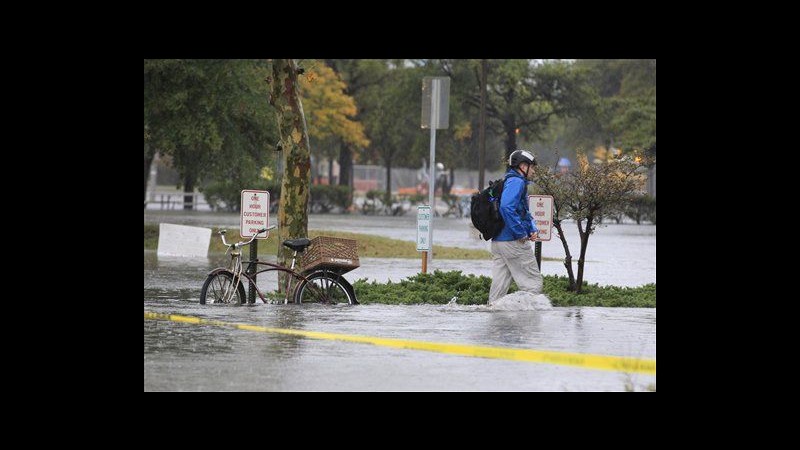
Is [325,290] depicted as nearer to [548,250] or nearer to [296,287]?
[296,287]

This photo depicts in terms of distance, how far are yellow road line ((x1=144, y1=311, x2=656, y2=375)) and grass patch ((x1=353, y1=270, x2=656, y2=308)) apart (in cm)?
397

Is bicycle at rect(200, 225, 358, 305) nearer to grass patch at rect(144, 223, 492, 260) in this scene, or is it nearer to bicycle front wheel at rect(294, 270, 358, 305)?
bicycle front wheel at rect(294, 270, 358, 305)

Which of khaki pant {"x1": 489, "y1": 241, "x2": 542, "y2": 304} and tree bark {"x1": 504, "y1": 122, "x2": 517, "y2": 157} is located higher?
tree bark {"x1": 504, "y1": 122, "x2": 517, "y2": 157}

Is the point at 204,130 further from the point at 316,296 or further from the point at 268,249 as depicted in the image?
the point at 316,296

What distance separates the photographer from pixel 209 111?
3148 centimetres

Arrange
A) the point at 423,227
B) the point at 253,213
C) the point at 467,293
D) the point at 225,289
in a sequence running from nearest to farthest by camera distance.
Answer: the point at 225,289
the point at 253,213
the point at 467,293
the point at 423,227

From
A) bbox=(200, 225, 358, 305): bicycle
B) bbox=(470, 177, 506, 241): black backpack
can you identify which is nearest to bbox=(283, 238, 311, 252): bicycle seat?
bbox=(200, 225, 358, 305): bicycle

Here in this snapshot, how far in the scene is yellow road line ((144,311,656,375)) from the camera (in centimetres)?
1056

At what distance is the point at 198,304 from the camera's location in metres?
15.2

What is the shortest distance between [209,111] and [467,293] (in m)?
16.4

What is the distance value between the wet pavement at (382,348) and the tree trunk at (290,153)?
7.27 ft

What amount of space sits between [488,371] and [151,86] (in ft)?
72.2

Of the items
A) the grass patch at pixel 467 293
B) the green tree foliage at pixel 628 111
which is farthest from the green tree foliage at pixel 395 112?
the grass patch at pixel 467 293

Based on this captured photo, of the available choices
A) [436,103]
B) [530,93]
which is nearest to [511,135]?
[530,93]
